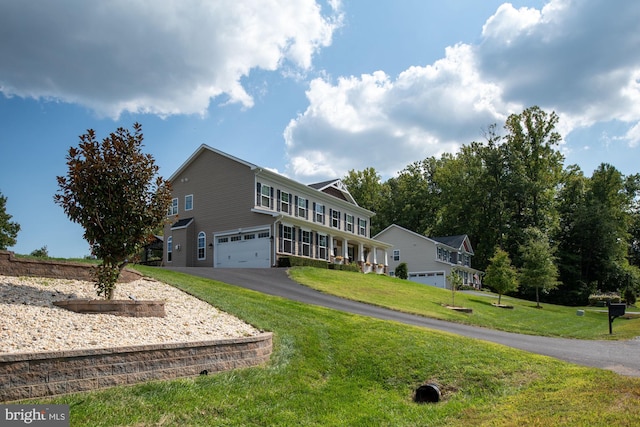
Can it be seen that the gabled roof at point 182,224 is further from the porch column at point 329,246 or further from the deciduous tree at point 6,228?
the deciduous tree at point 6,228

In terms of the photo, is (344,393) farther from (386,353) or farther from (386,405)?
(386,353)

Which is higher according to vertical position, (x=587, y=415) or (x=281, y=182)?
(x=281, y=182)

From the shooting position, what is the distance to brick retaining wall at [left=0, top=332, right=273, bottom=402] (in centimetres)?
618

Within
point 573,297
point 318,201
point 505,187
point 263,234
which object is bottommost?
point 573,297

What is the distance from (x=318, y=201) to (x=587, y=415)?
30.6m

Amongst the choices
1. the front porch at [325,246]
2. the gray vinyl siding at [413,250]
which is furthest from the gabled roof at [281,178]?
the gray vinyl siding at [413,250]

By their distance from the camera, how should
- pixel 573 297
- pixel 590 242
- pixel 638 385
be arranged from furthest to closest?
pixel 590 242
pixel 573 297
pixel 638 385

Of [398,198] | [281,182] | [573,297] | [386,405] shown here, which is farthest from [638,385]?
[398,198]

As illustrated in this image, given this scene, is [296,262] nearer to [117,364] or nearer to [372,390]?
[372,390]

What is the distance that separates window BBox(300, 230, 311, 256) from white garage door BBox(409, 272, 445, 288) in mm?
21587

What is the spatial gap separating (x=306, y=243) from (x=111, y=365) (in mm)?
25727

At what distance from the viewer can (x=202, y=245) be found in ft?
107

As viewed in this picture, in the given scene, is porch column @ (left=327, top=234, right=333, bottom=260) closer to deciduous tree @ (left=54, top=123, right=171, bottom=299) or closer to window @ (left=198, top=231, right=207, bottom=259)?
window @ (left=198, top=231, right=207, bottom=259)

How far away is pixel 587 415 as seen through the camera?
21.7 feet
